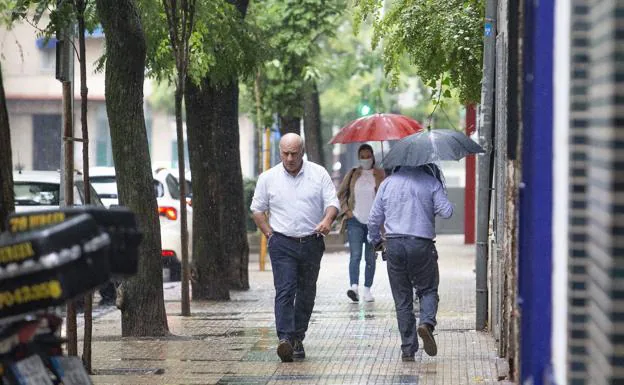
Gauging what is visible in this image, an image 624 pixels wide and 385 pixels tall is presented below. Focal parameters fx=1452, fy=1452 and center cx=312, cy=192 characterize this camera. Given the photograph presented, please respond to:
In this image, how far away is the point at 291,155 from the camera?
11.6 meters

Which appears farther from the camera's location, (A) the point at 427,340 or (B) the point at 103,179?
(B) the point at 103,179

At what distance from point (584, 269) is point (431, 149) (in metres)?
6.45

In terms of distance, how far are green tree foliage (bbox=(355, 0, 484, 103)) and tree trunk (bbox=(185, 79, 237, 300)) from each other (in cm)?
290

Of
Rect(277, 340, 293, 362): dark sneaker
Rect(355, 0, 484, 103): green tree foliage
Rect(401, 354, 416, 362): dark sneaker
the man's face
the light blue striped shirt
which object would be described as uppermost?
Rect(355, 0, 484, 103): green tree foliage

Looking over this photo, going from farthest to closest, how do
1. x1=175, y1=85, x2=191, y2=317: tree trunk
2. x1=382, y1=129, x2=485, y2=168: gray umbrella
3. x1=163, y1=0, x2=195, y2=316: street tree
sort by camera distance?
x1=175, y1=85, x2=191, y2=317: tree trunk
x1=163, y1=0, x2=195, y2=316: street tree
x1=382, y1=129, x2=485, y2=168: gray umbrella

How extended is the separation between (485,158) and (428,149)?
2.02 metres

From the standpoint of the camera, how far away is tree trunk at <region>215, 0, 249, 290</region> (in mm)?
17734

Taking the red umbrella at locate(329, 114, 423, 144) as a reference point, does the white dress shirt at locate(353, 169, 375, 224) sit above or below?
below

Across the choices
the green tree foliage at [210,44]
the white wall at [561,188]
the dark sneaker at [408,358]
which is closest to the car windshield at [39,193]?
the green tree foliage at [210,44]

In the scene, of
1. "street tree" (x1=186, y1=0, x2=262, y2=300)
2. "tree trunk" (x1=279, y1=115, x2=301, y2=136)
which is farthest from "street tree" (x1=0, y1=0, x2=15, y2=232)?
"tree trunk" (x1=279, y1=115, x2=301, y2=136)

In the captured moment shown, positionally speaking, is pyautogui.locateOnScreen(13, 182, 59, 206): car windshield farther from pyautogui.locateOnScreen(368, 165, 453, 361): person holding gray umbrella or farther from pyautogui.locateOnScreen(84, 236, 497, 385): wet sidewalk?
pyautogui.locateOnScreen(368, 165, 453, 361): person holding gray umbrella

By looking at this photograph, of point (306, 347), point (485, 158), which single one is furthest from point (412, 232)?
point (485, 158)

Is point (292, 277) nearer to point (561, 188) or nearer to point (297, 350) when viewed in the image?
point (297, 350)

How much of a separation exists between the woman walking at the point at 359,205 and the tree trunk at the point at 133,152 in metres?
4.18
